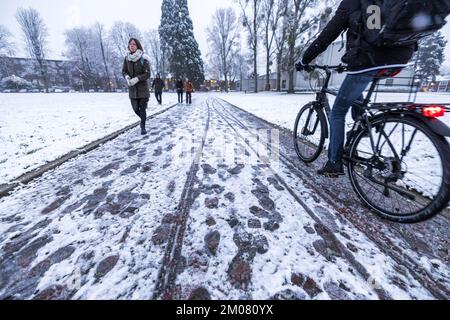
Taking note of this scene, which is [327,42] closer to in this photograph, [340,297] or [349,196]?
[349,196]

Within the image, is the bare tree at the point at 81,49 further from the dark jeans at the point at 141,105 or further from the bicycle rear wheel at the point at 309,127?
the bicycle rear wheel at the point at 309,127

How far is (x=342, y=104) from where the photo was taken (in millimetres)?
2199

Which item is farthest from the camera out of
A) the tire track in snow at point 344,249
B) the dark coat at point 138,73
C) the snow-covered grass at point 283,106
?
the snow-covered grass at point 283,106

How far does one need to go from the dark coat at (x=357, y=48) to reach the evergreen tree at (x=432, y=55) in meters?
63.5

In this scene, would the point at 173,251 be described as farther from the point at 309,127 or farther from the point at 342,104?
the point at 309,127

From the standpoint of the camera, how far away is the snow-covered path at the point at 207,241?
1.23 metres

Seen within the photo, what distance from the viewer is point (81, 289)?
1.21m

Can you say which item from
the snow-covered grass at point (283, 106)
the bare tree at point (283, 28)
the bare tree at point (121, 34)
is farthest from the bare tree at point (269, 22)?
the bare tree at point (121, 34)

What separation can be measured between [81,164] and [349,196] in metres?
3.51

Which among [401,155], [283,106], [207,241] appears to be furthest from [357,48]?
[283,106]

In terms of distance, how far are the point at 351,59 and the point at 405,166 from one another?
1026 millimetres

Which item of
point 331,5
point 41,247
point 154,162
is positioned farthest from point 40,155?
point 331,5

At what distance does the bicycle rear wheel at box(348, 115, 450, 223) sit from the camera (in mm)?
1519

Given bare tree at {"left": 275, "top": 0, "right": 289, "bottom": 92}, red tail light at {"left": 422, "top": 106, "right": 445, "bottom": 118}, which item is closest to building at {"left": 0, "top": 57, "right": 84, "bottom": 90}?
bare tree at {"left": 275, "top": 0, "right": 289, "bottom": 92}
